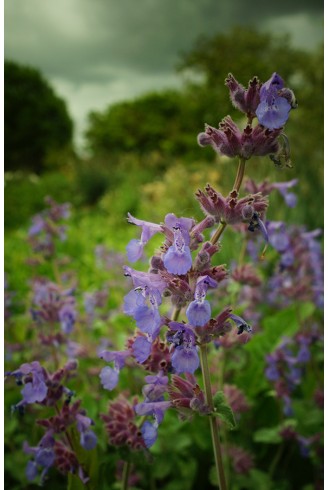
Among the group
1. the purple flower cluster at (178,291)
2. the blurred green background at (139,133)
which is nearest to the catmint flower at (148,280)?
the purple flower cluster at (178,291)

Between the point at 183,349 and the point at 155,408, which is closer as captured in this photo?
the point at 183,349

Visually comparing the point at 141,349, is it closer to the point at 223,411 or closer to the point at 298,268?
the point at 223,411

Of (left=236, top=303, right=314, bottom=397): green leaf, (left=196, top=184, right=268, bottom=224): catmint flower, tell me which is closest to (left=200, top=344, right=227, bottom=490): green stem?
(left=196, top=184, right=268, bottom=224): catmint flower

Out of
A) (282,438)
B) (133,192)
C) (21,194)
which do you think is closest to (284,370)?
(282,438)

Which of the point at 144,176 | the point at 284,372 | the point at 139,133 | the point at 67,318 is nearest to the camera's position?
the point at 67,318

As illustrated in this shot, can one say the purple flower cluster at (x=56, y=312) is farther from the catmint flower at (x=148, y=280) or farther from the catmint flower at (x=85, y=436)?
the catmint flower at (x=148, y=280)

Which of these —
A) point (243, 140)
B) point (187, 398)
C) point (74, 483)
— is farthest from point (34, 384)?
point (243, 140)

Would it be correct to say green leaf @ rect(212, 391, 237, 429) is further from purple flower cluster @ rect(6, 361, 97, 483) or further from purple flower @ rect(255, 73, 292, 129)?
purple flower @ rect(255, 73, 292, 129)
